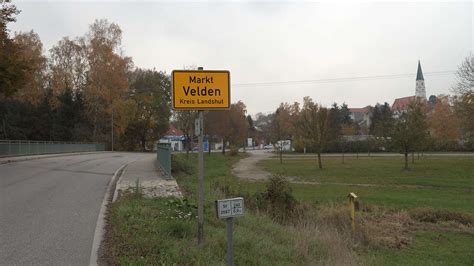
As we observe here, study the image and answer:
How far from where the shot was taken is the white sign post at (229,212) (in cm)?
543

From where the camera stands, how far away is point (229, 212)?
5547 millimetres

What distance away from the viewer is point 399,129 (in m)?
38.7

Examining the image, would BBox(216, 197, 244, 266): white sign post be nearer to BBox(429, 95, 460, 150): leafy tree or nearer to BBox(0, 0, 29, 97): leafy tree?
BBox(0, 0, 29, 97): leafy tree

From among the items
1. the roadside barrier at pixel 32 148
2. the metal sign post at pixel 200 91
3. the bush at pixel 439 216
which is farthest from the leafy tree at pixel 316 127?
the metal sign post at pixel 200 91

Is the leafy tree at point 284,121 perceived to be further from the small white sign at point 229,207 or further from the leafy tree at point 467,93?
the small white sign at point 229,207

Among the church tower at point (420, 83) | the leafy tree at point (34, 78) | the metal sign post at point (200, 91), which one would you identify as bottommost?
the metal sign post at point (200, 91)

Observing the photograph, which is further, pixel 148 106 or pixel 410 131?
pixel 148 106

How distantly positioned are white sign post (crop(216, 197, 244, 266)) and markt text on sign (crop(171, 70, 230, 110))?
1698 mm

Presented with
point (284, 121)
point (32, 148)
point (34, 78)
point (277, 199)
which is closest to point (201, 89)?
point (277, 199)

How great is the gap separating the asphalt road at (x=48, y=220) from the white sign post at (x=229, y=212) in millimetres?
2252

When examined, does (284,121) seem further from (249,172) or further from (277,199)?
(277,199)

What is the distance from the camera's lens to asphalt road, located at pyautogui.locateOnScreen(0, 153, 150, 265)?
6645mm

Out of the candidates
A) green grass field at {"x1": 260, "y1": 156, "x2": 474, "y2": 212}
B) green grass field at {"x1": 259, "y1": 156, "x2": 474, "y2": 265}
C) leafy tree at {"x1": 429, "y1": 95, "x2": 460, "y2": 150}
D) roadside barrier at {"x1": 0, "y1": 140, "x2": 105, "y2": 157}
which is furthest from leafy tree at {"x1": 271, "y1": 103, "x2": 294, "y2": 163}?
green grass field at {"x1": 259, "y1": 156, "x2": 474, "y2": 265}

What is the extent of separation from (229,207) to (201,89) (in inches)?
78.7
